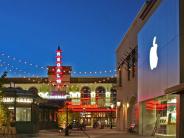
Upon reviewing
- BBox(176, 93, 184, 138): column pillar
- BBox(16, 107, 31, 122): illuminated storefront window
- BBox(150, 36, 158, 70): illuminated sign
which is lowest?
BBox(16, 107, 31, 122): illuminated storefront window

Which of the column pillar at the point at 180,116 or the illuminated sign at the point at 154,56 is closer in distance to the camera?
the column pillar at the point at 180,116

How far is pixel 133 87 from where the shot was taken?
2291 inches

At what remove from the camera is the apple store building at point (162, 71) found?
32125 mm

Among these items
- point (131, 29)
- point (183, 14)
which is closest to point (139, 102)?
point (131, 29)

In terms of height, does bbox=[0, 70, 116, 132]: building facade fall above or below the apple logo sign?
below

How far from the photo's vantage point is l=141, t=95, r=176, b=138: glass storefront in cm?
3666

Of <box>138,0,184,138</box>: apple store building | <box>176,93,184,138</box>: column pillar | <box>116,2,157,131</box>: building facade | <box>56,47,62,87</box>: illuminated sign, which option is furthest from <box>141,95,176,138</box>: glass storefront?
<box>56,47,62,87</box>: illuminated sign

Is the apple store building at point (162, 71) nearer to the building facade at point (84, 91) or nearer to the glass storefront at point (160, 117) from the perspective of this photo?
the glass storefront at point (160, 117)

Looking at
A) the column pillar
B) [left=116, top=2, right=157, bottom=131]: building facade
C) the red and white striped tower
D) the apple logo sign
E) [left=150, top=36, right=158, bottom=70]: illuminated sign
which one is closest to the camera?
the column pillar

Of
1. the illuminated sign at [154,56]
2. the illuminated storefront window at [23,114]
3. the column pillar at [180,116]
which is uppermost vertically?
the illuminated sign at [154,56]

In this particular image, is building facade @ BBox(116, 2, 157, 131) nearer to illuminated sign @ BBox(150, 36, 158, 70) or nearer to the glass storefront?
the glass storefront

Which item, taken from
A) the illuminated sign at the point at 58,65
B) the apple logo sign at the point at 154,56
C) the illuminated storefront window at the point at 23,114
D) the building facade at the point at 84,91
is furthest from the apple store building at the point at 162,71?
the building facade at the point at 84,91

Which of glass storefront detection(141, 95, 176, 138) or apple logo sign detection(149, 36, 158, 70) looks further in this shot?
apple logo sign detection(149, 36, 158, 70)

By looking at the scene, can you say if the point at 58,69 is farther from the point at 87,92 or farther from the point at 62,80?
the point at 87,92
